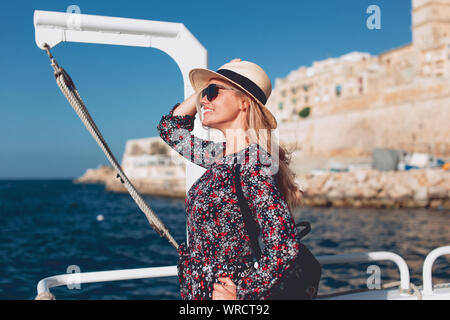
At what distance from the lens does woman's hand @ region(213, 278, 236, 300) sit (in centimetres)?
157

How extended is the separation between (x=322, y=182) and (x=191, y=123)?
93.6 feet

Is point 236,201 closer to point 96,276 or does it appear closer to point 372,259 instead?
point 96,276

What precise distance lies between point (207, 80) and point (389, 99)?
140 ft

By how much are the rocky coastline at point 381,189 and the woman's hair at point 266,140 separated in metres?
19.8

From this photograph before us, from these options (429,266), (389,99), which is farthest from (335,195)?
(429,266)

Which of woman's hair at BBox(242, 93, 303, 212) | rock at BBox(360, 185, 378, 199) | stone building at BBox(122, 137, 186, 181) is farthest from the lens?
stone building at BBox(122, 137, 186, 181)

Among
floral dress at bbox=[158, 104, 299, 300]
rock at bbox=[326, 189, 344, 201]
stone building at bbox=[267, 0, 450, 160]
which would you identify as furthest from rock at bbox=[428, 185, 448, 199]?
floral dress at bbox=[158, 104, 299, 300]

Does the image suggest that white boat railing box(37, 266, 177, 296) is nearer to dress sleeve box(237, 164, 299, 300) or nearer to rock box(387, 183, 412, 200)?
dress sleeve box(237, 164, 299, 300)

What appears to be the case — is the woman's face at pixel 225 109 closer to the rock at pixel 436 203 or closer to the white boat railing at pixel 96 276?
the white boat railing at pixel 96 276

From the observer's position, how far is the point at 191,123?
2143 millimetres

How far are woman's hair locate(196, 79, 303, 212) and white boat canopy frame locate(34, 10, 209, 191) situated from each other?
0.57 metres

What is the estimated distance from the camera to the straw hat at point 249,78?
180 centimetres
